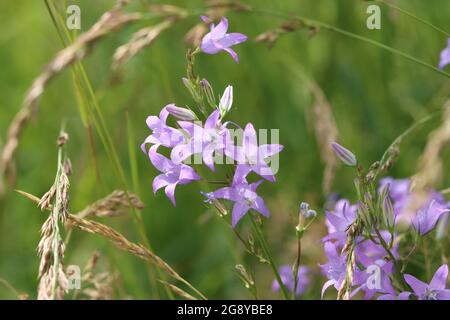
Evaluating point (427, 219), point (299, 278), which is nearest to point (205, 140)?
point (427, 219)

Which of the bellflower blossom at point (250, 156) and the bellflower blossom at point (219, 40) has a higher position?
the bellflower blossom at point (219, 40)

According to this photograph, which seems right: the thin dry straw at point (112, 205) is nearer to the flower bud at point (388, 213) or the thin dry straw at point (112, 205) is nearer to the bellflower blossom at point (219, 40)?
the bellflower blossom at point (219, 40)

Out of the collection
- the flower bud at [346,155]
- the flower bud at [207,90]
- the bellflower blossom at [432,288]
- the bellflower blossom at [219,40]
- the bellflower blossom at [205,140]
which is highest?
the bellflower blossom at [219,40]

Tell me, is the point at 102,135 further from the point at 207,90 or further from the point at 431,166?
the point at 431,166

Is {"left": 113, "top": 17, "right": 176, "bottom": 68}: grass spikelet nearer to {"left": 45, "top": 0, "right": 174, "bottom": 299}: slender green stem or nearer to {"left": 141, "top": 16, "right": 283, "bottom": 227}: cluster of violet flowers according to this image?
{"left": 45, "top": 0, "right": 174, "bottom": 299}: slender green stem

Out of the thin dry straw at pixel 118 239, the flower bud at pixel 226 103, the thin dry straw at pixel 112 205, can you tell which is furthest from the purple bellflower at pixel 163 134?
the thin dry straw at pixel 112 205
